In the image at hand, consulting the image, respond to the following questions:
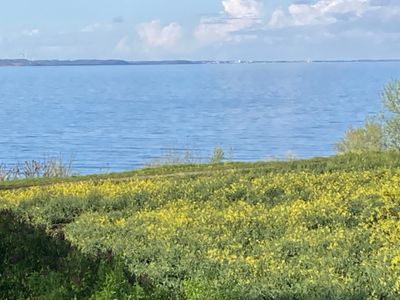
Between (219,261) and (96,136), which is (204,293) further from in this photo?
(96,136)

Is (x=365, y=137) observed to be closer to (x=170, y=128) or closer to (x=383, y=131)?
(x=383, y=131)

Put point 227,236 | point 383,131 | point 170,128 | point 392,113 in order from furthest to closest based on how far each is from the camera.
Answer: point 170,128, point 383,131, point 392,113, point 227,236

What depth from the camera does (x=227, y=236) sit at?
931cm

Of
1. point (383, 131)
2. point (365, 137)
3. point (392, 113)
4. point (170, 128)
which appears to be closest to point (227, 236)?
point (392, 113)

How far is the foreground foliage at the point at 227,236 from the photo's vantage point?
5.61 m

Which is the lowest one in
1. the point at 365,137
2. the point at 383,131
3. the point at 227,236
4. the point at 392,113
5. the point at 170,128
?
the point at 170,128

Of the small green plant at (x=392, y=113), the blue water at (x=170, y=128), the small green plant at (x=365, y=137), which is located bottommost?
the blue water at (x=170, y=128)

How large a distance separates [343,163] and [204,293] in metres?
12.8

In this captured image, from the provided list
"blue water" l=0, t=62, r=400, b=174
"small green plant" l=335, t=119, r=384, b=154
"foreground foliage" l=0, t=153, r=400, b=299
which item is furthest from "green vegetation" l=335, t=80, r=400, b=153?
"foreground foliage" l=0, t=153, r=400, b=299

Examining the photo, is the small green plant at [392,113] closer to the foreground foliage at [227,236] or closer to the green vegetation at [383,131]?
the green vegetation at [383,131]

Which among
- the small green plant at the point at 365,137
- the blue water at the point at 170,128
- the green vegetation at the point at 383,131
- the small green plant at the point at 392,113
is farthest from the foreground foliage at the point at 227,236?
the blue water at the point at 170,128

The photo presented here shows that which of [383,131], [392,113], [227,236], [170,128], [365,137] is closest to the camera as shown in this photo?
[227,236]

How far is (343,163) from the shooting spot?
17.3m

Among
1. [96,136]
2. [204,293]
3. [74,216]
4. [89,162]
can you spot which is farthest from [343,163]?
[96,136]
